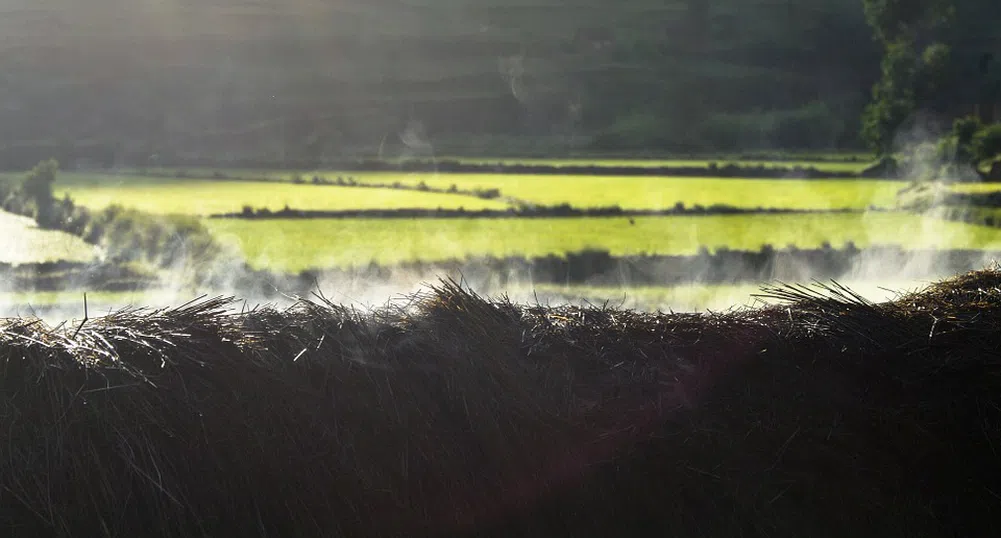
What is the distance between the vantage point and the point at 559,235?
424 inches

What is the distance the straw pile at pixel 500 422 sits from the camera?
106 inches

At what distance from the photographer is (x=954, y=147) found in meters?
11.1

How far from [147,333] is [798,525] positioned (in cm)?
231

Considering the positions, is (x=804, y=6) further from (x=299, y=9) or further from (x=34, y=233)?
(x=34, y=233)

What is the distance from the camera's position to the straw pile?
2.71m

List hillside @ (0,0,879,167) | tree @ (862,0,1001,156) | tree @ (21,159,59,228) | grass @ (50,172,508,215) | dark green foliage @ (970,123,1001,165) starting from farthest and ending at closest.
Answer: tree @ (862,0,1001,156) → dark green foliage @ (970,123,1001,165) → hillside @ (0,0,879,167) → grass @ (50,172,508,215) → tree @ (21,159,59,228)

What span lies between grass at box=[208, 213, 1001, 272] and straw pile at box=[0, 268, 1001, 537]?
653cm

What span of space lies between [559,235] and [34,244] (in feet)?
18.8

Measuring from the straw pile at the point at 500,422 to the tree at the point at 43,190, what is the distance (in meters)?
6.94

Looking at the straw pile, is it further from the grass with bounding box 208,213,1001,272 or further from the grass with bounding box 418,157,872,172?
the grass with bounding box 418,157,872,172

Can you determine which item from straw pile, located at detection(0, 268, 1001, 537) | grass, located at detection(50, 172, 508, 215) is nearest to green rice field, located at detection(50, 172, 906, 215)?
grass, located at detection(50, 172, 508, 215)

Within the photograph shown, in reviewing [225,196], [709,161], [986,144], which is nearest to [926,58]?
[986,144]

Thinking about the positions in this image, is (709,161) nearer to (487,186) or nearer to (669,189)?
(669,189)

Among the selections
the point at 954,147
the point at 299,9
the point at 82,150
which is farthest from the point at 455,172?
the point at 954,147
